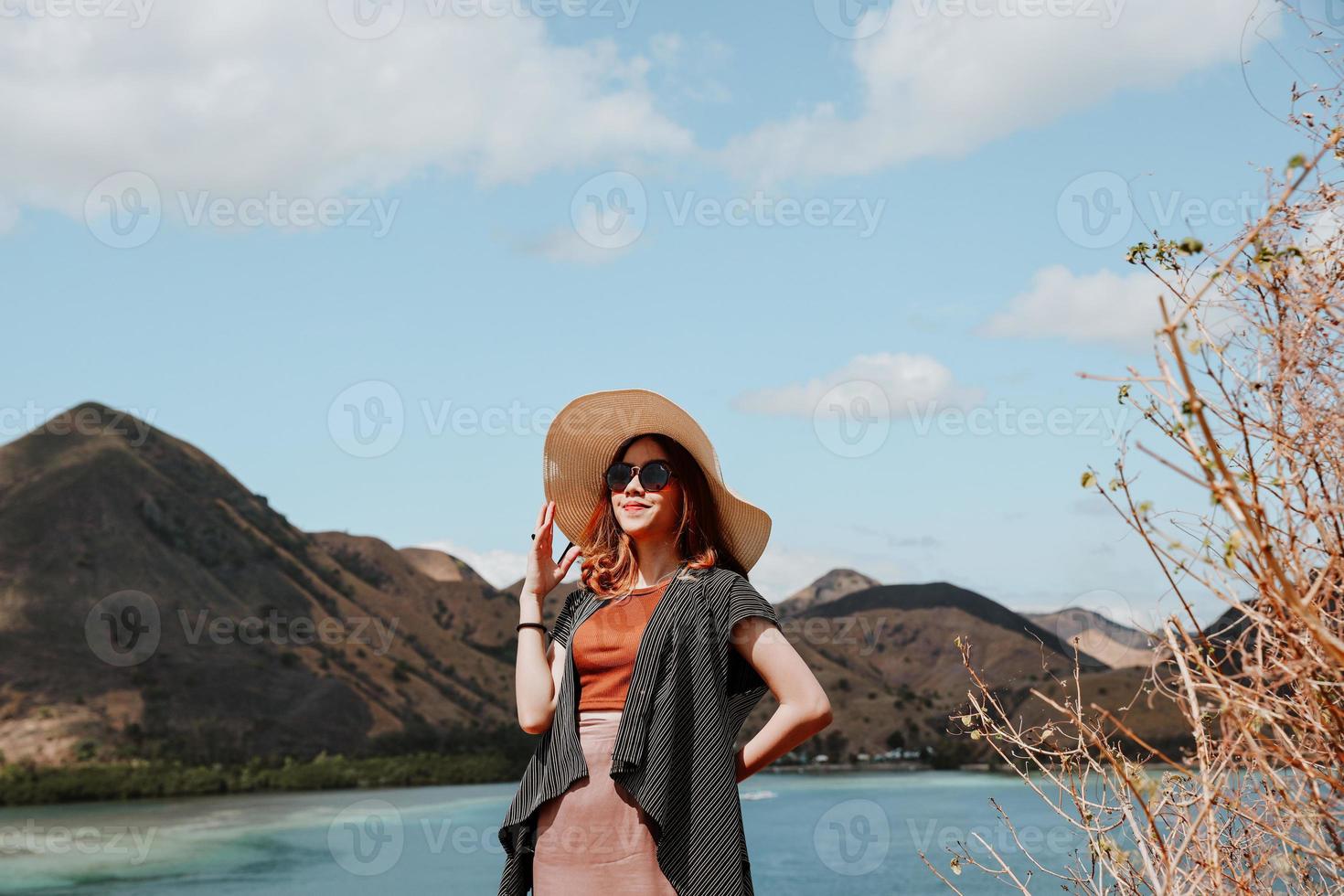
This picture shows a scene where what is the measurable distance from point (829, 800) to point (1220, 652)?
68.9m

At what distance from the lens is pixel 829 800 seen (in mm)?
68250

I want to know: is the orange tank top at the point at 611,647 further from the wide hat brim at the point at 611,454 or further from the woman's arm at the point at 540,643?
the wide hat brim at the point at 611,454

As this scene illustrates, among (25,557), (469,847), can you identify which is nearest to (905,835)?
(469,847)

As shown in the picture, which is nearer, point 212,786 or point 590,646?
point 590,646

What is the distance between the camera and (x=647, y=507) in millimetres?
2867

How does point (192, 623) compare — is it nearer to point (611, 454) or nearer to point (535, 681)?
point (611, 454)

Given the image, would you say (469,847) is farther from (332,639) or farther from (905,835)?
(905,835)
